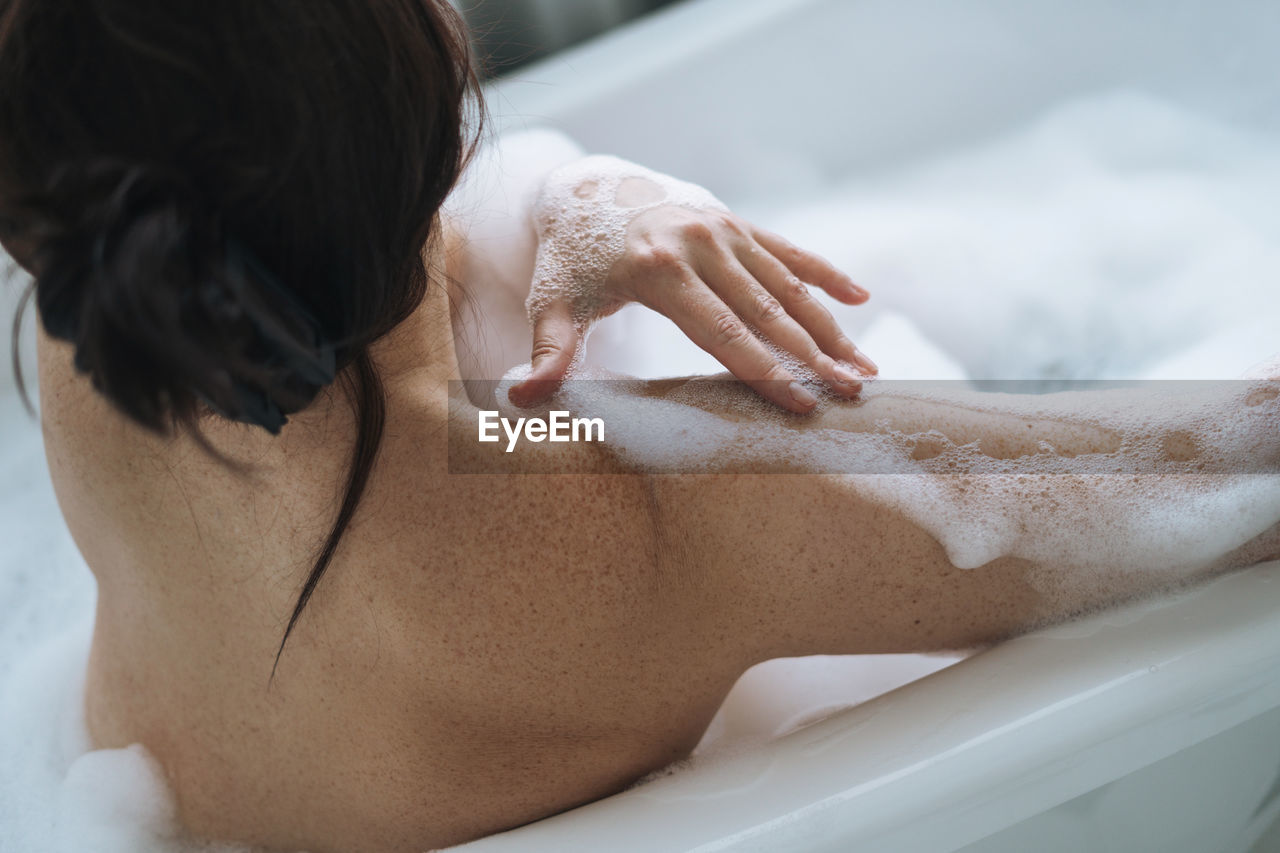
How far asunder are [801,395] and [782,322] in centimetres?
7

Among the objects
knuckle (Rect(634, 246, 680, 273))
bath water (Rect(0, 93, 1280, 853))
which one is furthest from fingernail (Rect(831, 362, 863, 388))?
bath water (Rect(0, 93, 1280, 853))

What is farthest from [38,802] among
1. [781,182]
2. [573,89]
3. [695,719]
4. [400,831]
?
[781,182]

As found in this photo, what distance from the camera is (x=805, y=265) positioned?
0.76 meters

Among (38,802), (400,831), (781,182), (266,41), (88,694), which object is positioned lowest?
(38,802)

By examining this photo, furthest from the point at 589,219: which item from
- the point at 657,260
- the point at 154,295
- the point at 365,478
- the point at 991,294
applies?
the point at 991,294

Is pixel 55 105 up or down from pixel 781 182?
up

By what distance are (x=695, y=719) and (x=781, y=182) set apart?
0.86 metres

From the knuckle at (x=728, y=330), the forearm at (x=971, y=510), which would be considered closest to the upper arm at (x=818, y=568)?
the forearm at (x=971, y=510)

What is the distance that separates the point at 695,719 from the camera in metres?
0.69

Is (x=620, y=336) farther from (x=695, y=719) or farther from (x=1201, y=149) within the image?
(x=1201, y=149)

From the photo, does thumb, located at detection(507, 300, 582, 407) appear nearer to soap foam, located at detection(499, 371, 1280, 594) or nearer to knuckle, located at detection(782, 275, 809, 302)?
soap foam, located at detection(499, 371, 1280, 594)

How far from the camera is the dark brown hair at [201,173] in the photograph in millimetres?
378

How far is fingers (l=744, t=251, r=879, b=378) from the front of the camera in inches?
26.3

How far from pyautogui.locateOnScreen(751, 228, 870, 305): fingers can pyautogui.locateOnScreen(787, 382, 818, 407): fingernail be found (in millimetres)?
191
